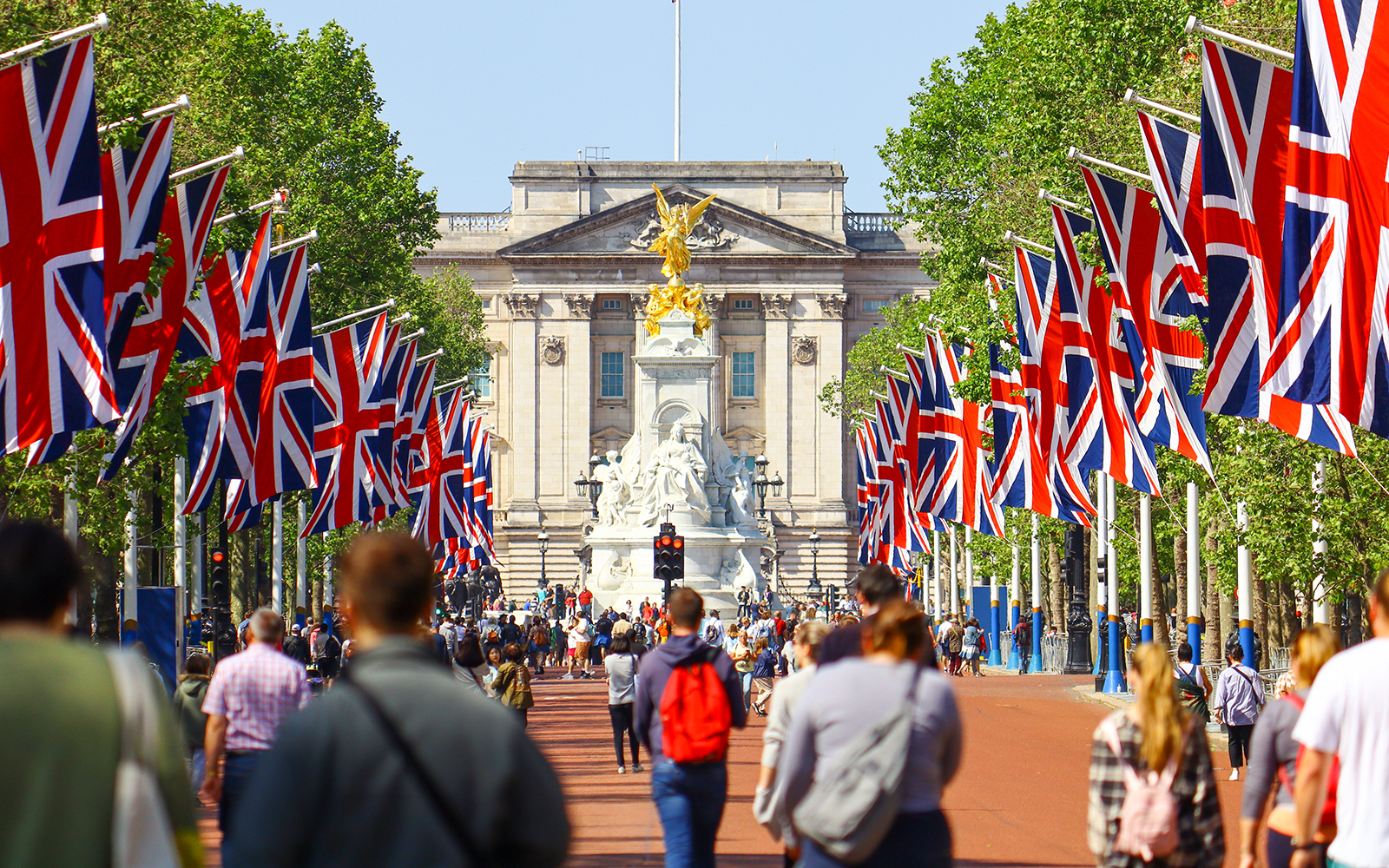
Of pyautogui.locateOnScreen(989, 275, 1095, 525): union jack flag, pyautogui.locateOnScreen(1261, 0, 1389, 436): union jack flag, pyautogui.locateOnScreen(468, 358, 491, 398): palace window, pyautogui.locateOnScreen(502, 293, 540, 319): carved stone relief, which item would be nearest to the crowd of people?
pyautogui.locateOnScreen(1261, 0, 1389, 436): union jack flag

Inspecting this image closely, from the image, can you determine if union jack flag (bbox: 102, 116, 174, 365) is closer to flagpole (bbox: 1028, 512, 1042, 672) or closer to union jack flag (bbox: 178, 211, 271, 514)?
union jack flag (bbox: 178, 211, 271, 514)

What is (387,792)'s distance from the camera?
14.8 ft

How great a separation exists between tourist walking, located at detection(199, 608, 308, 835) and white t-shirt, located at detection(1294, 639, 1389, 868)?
552cm

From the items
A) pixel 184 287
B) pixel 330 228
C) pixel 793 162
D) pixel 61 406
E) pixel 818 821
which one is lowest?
pixel 818 821

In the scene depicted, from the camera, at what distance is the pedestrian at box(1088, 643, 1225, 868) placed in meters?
8.29

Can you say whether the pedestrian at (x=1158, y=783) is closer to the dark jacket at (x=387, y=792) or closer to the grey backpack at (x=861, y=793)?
the grey backpack at (x=861, y=793)

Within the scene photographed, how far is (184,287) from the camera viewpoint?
23.5 metres

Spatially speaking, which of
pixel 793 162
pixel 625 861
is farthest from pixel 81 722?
pixel 793 162

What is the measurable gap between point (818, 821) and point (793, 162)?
10701cm

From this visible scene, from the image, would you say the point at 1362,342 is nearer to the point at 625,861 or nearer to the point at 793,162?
the point at 625,861

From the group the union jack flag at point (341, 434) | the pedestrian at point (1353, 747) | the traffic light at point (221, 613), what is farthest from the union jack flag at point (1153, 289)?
the pedestrian at point (1353, 747)

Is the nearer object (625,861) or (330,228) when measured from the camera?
(625,861)

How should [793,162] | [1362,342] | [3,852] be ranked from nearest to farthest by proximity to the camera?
1. [3,852]
2. [1362,342]
3. [793,162]

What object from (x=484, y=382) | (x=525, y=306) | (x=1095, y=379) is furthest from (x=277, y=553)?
(x=484, y=382)
